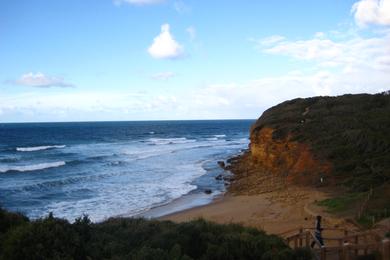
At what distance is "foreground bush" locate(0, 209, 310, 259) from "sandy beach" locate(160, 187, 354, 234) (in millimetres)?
8825

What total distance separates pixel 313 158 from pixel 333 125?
4.95 meters

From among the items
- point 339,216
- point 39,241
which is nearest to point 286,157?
point 339,216

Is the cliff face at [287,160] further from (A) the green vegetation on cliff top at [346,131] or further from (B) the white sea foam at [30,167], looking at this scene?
(B) the white sea foam at [30,167]

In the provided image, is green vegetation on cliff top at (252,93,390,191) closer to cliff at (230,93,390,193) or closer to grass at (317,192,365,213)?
cliff at (230,93,390,193)

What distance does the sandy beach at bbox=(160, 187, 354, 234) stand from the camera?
64.5 feet

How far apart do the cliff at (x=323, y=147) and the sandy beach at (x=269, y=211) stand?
217 centimetres

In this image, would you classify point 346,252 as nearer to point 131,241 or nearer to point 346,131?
point 131,241

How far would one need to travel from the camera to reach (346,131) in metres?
31.8

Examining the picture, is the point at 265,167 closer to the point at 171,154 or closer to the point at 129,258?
the point at 171,154

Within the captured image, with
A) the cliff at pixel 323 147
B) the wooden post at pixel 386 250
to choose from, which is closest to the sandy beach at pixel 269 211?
the cliff at pixel 323 147

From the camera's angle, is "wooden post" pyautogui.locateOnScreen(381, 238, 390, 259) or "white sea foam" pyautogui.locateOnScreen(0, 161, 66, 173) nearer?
"wooden post" pyautogui.locateOnScreen(381, 238, 390, 259)

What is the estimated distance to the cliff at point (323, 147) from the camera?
27391 millimetres

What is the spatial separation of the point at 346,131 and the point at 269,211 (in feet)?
38.1

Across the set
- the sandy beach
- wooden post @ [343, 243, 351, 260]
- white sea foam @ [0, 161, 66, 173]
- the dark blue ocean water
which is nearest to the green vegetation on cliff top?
the sandy beach
